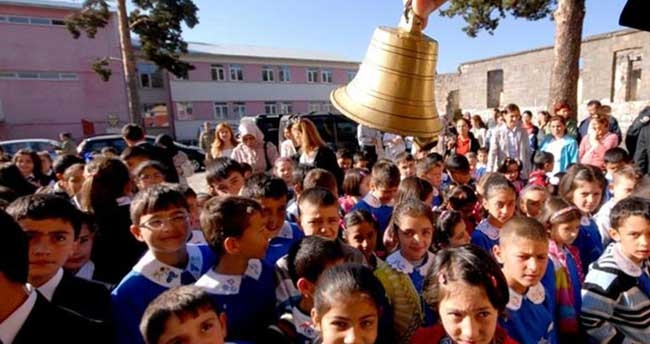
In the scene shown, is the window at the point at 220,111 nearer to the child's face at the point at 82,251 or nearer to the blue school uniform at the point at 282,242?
the blue school uniform at the point at 282,242

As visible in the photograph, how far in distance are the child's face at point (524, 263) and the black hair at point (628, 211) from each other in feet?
1.93

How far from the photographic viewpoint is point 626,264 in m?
2.08

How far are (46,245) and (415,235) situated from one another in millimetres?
1763

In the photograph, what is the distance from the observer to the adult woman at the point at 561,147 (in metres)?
5.01

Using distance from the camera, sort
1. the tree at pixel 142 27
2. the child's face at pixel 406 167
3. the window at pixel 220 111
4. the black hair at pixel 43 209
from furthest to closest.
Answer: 1. the window at pixel 220 111
2. the tree at pixel 142 27
3. the child's face at pixel 406 167
4. the black hair at pixel 43 209

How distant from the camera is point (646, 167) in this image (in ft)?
13.9

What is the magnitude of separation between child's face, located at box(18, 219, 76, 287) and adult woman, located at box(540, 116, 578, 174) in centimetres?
495

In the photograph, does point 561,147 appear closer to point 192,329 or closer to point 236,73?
point 192,329

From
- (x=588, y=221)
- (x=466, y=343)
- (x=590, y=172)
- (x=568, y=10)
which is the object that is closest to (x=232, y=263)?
(x=466, y=343)

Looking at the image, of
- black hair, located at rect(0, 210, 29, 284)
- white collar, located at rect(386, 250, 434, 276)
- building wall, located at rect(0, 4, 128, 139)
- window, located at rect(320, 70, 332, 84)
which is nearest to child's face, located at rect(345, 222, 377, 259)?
white collar, located at rect(386, 250, 434, 276)

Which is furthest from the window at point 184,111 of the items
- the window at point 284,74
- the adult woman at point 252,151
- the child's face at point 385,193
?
the child's face at point 385,193

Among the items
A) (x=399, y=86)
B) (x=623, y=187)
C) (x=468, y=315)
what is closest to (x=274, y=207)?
(x=468, y=315)

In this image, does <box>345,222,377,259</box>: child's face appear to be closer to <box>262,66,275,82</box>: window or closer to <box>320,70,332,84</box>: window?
<box>262,66,275,82</box>: window

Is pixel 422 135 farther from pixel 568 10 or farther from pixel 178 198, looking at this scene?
pixel 568 10
